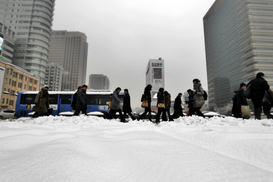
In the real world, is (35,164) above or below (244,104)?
below

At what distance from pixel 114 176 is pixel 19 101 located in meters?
17.5

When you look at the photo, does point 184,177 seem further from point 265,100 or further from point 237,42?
point 237,42

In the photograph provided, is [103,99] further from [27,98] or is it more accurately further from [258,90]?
[258,90]

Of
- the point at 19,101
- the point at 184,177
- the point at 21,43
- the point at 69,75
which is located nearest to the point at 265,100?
the point at 184,177

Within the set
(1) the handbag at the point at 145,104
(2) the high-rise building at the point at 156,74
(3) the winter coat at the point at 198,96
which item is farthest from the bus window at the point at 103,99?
(2) the high-rise building at the point at 156,74

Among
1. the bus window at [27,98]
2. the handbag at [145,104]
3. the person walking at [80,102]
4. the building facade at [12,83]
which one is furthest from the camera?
the building facade at [12,83]

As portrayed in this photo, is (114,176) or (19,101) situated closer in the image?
(114,176)

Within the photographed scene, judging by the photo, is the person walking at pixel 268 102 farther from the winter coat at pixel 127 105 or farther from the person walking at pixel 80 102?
the person walking at pixel 80 102

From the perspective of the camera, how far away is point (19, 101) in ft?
46.1

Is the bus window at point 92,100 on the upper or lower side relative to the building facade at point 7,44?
lower

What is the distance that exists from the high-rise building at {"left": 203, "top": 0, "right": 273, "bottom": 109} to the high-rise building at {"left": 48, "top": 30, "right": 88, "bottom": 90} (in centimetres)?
13070

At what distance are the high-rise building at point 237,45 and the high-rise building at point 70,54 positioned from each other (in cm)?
13070

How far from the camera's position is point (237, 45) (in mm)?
89875

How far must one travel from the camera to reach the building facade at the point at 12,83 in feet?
142
